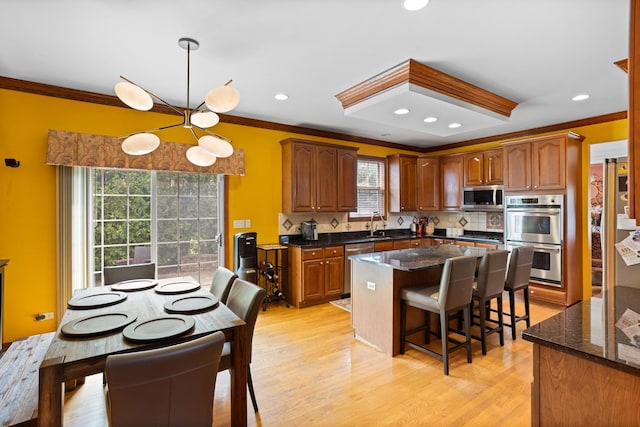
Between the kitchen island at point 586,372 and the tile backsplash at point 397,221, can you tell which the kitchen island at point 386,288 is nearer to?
the kitchen island at point 586,372

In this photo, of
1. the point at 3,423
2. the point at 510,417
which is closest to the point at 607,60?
the point at 510,417

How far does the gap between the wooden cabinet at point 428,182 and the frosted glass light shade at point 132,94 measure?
5.06m

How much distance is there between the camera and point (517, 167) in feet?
15.3

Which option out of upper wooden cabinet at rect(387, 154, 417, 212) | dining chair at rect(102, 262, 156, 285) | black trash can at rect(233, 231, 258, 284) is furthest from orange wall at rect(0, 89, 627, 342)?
upper wooden cabinet at rect(387, 154, 417, 212)

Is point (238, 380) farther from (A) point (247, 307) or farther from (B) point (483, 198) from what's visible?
(B) point (483, 198)

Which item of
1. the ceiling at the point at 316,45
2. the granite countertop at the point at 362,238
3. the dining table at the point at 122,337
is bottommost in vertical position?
the dining table at the point at 122,337

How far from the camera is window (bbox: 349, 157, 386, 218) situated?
5844 mm

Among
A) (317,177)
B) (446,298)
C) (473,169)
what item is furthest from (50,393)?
(473,169)

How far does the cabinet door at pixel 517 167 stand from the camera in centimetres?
457

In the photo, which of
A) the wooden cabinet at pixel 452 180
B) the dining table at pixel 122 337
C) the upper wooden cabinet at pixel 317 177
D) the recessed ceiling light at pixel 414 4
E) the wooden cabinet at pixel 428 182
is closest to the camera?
the dining table at pixel 122 337

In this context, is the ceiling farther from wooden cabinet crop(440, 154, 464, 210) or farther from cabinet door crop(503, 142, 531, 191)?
wooden cabinet crop(440, 154, 464, 210)

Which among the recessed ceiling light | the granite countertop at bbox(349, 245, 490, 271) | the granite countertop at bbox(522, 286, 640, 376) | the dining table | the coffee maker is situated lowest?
the dining table

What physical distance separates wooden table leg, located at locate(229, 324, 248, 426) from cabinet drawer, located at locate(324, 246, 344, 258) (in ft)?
9.34

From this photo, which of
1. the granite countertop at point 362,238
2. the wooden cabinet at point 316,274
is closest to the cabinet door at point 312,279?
the wooden cabinet at point 316,274
